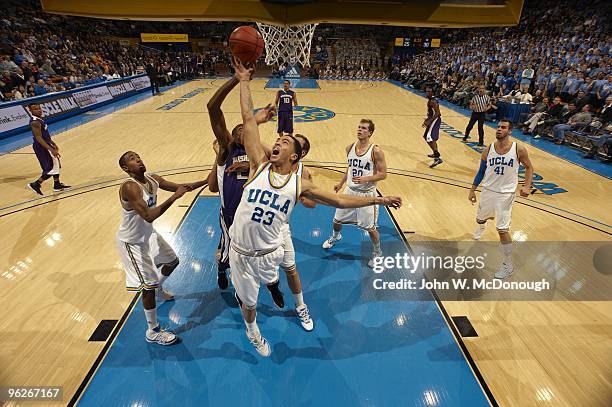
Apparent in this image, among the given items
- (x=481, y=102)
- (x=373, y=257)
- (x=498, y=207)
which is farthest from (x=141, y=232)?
(x=481, y=102)

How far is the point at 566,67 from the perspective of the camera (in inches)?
574

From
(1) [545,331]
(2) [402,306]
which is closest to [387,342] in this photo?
(2) [402,306]

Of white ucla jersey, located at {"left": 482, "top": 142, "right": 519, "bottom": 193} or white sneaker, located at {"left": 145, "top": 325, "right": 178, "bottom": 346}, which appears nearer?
white sneaker, located at {"left": 145, "top": 325, "right": 178, "bottom": 346}

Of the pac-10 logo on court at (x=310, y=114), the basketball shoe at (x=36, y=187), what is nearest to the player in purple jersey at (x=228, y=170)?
the basketball shoe at (x=36, y=187)

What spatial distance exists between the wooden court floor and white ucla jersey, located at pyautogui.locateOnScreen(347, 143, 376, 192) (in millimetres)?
1389

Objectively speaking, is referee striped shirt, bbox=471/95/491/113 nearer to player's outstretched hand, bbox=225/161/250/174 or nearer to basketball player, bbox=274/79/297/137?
basketball player, bbox=274/79/297/137

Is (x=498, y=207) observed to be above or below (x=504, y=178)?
below

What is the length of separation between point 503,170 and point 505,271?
1.34 metres

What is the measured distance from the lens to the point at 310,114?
15.0 m

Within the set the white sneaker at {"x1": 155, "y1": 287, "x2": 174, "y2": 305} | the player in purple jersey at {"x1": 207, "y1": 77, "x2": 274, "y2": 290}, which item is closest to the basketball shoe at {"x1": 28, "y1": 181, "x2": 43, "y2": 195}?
the white sneaker at {"x1": 155, "y1": 287, "x2": 174, "y2": 305}

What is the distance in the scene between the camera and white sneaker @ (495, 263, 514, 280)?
457 centimetres

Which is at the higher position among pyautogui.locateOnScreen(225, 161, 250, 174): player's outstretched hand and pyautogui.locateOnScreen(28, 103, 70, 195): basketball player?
pyautogui.locateOnScreen(225, 161, 250, 174): player's outstretched hand

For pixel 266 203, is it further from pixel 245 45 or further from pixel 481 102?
pixel 481 102

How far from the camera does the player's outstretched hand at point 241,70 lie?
2.89 meters
